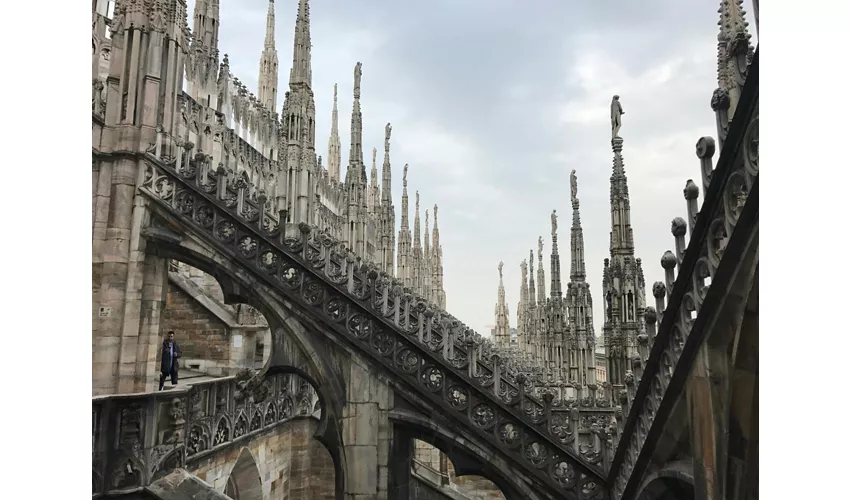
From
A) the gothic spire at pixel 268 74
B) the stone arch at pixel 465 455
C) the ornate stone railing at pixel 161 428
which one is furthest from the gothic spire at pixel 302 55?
the gothic spire at pixel 268 74

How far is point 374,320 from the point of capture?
7879 millimetres

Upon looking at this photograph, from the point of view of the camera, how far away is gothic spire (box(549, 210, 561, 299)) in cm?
2734

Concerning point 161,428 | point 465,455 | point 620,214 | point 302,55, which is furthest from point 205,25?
point 465,455

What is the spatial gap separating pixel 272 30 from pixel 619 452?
37593mm

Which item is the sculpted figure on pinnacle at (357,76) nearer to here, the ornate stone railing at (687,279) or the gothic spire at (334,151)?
the gothic spire at (334,151)

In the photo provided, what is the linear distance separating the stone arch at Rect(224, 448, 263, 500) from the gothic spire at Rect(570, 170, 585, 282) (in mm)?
13665

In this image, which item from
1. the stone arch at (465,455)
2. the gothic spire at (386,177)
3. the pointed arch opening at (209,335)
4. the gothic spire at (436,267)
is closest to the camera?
the stone arch at (465,455)

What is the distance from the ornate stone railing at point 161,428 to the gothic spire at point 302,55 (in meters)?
10.8

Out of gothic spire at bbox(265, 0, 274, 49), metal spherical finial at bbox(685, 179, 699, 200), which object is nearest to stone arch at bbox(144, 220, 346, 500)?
metal spherical finial at bbox(685, 179, 699, 200)

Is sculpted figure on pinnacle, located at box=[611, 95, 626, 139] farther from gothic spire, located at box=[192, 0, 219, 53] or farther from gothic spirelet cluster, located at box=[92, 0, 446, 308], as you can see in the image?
gothic spire, located at box=[192, 0, 219, 53]

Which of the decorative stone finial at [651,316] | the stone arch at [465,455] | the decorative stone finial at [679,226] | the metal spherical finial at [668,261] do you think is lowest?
the stone arch at [465,455]

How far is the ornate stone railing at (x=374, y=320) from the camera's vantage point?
22.7ft

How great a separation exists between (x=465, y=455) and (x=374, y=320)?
7.31 feet
